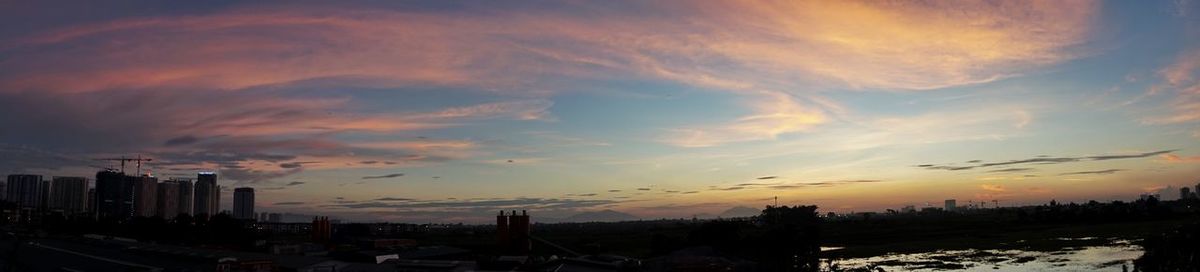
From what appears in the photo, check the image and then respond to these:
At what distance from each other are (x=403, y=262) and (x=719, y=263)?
15.9 m

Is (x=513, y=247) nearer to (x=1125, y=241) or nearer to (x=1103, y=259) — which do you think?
(x=1103, y=259)

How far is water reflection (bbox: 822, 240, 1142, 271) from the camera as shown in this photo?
223ft

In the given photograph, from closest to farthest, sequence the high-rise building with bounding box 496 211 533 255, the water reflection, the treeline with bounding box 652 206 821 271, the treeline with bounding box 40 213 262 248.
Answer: the treeline with bounding box 652 206 821 271, the high-rise building with bounding box 496 211 533 255, the water reflection, the treeline with bounding box 40 213 262 248

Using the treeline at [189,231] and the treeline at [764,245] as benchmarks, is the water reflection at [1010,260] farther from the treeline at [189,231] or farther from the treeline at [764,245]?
the treeline at [189,231]

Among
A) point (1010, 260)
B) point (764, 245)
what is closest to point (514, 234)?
point (764, 245)

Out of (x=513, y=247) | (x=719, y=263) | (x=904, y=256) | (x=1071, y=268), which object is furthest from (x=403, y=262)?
(x=904, y=256)

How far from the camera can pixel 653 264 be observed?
1439 inches

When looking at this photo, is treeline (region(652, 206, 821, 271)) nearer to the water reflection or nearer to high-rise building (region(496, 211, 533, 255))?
high-rise building (region(496, 211, 533, 255))

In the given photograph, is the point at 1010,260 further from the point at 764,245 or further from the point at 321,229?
the point at 321,229

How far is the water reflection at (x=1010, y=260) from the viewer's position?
6800 cm

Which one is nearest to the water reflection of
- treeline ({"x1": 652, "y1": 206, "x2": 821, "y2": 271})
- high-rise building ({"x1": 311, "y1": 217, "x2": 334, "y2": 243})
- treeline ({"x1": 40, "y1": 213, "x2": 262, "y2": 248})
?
treeline ({"x1": 652, "y1": 206, "x2": 821, "y2": 271})

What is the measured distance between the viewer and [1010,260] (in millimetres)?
75000

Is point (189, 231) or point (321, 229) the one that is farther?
point (189, 231)

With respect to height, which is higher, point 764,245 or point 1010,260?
point 764,245
